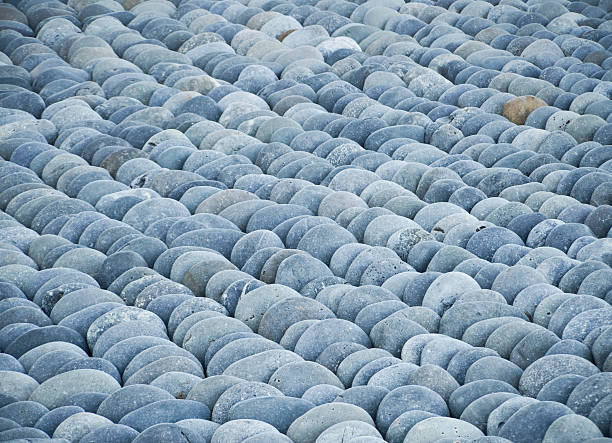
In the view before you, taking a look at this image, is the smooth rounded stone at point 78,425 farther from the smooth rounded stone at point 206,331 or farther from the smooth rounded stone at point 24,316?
the smooth rounded stone at point 24,316

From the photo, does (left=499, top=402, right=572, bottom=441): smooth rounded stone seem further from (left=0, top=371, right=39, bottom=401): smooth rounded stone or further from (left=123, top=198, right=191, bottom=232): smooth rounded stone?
(left=123, top=198, right=191, bottom=232): smooth rounded stone

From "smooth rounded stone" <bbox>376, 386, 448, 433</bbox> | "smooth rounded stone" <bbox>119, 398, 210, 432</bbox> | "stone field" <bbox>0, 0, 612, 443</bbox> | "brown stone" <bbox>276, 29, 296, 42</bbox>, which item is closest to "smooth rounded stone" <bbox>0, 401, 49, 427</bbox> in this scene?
"stone field" <bbox>0, 0, 612, 443</bbox>

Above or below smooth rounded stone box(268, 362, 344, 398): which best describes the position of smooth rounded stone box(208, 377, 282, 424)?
below

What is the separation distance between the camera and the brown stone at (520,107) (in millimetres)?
4098

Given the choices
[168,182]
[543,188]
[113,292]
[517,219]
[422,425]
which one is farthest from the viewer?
[168,182]

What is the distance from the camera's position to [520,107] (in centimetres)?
411

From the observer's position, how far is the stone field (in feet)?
7.56

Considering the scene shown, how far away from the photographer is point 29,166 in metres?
3.94

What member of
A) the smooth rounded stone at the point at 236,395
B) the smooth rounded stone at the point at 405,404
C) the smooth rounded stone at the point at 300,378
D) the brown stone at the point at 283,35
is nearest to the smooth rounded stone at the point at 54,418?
→ the smooth rounded stone at the point at 236,395

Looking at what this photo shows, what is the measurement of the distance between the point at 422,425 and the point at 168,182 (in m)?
1.89

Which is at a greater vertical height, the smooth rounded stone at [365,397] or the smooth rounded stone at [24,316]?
the smooth rounded stone at [365,397]

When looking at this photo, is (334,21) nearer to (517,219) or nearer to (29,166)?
(29,166)

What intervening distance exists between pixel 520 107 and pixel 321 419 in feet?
7.69

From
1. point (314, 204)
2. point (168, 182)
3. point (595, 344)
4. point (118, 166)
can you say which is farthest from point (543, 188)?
point (118, 166)
